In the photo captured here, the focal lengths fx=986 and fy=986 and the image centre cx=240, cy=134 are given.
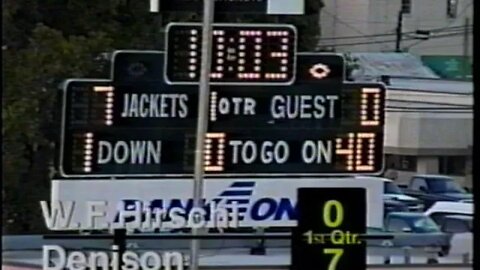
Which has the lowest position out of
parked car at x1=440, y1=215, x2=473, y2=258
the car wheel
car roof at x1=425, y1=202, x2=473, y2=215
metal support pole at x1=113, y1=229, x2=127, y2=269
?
the car wheel

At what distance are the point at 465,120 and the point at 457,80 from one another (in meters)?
0.14

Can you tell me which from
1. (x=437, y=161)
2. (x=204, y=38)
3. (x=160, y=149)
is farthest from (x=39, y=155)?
(x=437, y=161)

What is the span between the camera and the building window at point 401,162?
302cm

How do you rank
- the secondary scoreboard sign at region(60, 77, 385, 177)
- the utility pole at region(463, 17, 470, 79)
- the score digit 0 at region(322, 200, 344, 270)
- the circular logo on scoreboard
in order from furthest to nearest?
1. the circular logo on scoreboard
2. the secondary scoreboard sign at region(60, 77, 385, 177)
3. the utility pole at region(463, 17, 470, 79)
4. the score digit 0 at region(322, 200, 344, 270)

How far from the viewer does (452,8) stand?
2902 millimetres

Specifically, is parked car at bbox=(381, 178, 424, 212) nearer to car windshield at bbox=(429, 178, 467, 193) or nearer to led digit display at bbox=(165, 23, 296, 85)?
car windshield at bbox=(429, 178, 467, 193)

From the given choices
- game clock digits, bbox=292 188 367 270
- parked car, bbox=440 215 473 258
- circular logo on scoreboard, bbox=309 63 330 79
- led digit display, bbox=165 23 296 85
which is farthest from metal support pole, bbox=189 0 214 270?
parked car, bbox=440 215 473 258

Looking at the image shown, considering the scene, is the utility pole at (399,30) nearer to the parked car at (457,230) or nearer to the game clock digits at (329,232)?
the parked car at (457,230)

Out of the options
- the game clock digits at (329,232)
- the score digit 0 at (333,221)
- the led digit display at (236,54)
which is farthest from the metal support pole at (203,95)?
the score digit 0 at (333,221)

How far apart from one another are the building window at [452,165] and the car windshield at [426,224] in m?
0.17

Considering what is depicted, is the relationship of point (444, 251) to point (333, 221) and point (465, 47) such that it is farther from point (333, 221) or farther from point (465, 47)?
point (333, 221)

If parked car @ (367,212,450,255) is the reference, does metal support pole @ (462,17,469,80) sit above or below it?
above

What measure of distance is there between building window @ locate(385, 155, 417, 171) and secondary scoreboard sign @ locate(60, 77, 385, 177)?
0.04 metres

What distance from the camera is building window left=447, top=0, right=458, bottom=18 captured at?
287cm
